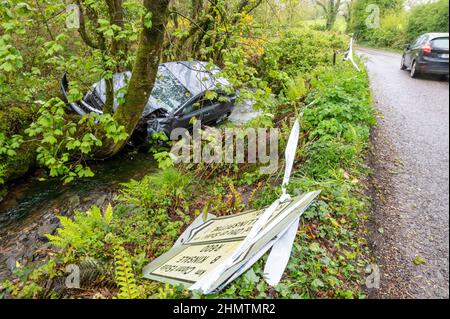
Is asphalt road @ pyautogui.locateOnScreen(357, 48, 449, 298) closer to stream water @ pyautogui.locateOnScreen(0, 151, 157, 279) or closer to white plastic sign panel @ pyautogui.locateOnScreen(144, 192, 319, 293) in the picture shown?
white plastic sign panel @ pyautogui.locateOnScreen(144, 192, 319, 293)

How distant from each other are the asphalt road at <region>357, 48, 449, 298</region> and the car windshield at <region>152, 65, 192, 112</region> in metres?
4.59

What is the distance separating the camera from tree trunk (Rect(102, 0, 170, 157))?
4.06m

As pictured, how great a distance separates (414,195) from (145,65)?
4.57 m

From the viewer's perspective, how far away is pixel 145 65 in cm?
470

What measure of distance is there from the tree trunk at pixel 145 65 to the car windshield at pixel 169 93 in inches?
61.1

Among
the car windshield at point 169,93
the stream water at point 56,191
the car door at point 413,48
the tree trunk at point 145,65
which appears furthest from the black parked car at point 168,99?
the car door at point 413,48

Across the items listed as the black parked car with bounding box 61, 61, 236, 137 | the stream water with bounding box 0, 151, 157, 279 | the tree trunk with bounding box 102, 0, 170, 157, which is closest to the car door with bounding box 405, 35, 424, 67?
the black parked car with bounding box 61, 61, 236, 137

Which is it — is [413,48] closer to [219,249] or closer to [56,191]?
[219,249]

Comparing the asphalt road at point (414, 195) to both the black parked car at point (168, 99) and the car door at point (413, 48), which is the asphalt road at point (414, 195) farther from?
the black parked car at point (168, 99)

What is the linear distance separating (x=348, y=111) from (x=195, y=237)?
3.60 meters

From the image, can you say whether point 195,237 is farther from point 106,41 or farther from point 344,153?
point 106,41

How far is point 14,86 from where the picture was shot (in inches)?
Answer: 199
